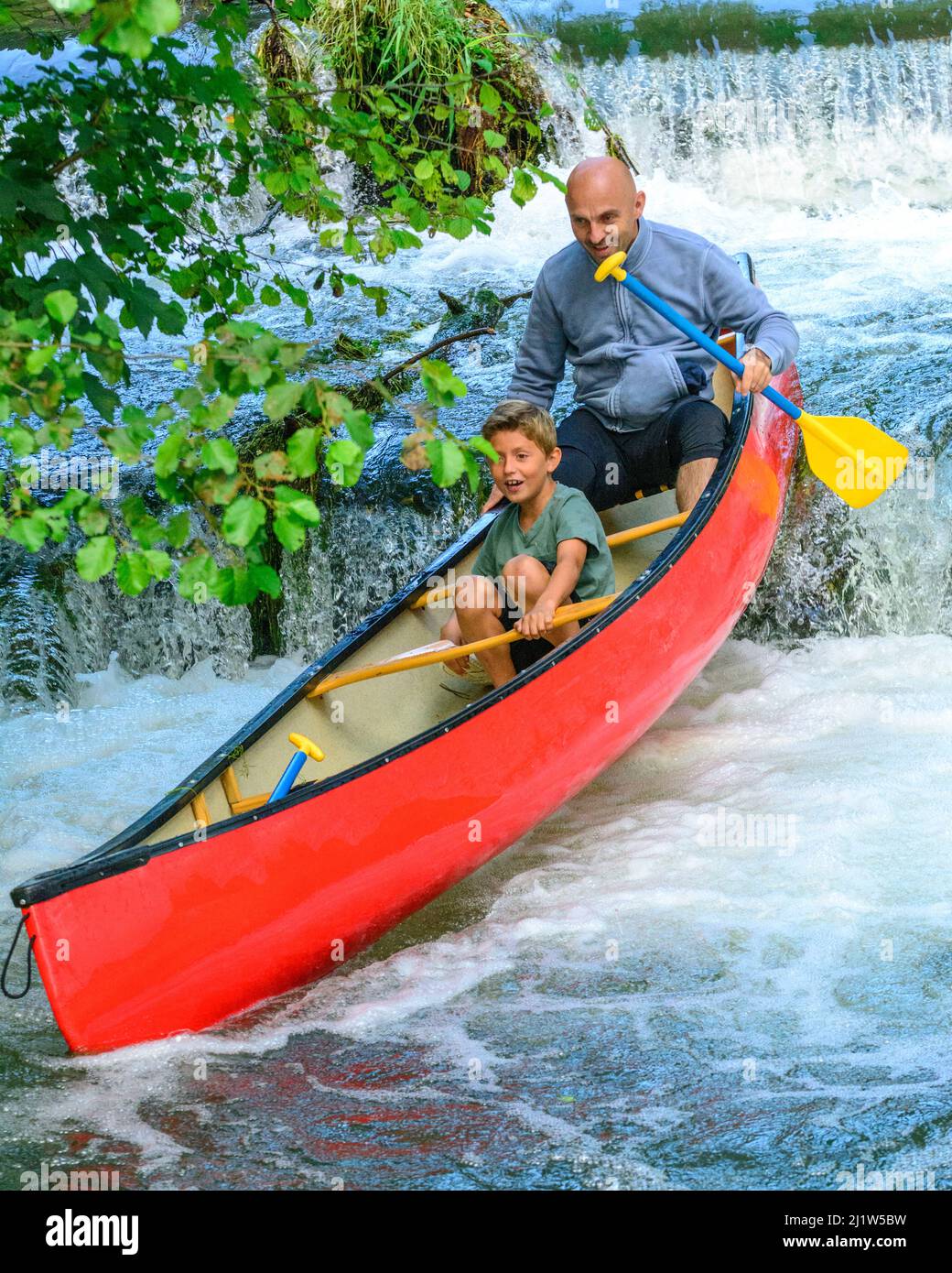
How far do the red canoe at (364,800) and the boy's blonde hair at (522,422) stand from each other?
52 cm

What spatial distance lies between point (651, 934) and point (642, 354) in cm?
201

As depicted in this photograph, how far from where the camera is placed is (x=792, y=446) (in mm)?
5422

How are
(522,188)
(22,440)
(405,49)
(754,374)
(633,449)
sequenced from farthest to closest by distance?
(405,49), (633,449), (754,374), (522,188), (22,440)

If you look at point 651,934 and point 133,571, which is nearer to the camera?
point 133,571

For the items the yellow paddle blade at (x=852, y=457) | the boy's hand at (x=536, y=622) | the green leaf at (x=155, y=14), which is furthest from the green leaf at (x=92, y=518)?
the yellow paddle blade at (x=852, y=457)

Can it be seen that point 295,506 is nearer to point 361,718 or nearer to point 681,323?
point 361,718

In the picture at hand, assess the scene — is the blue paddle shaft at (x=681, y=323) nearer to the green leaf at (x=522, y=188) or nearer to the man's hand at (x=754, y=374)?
the man's hand at (x=754, y=374)

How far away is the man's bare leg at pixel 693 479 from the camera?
4578 millimetres

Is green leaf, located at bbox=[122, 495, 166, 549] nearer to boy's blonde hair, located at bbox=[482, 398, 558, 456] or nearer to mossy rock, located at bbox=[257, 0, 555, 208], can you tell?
boy's blonde hair, located at bbox=[482, 398, 558, 456]

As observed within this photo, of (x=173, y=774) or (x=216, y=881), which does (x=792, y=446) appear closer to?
(x=173, y=774)

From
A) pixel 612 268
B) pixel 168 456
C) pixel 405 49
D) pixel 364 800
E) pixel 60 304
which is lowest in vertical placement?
pixel 364 800

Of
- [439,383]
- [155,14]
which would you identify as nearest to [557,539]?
[439,383]

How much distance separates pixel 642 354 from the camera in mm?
4660
